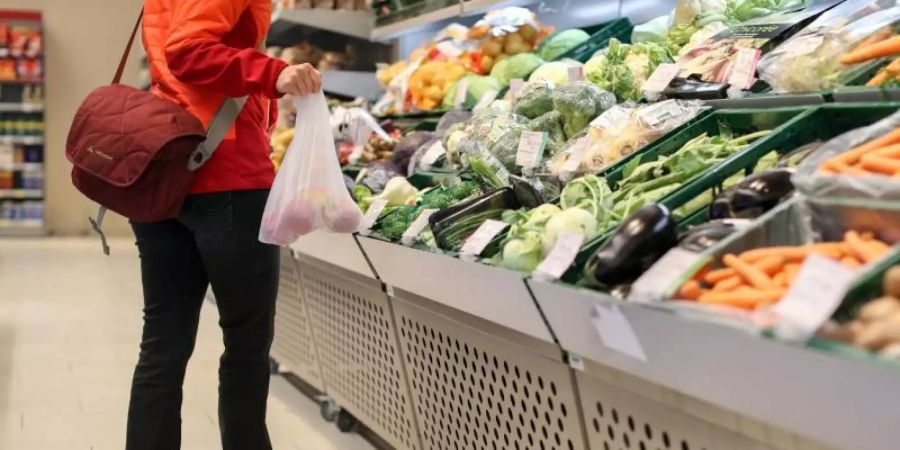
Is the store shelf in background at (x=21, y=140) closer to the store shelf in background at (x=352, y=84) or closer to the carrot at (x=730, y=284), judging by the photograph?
the store shelf in background at (x=352, y=84)

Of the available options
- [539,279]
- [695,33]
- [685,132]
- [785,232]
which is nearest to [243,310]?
[539,279]

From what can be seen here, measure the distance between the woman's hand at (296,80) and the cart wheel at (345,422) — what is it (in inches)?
65.0

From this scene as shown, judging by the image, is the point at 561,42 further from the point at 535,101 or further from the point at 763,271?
the point at 763,271

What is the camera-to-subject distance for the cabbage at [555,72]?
11.1 feet

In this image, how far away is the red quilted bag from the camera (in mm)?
2182

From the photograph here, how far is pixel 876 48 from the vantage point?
2033 millimetres

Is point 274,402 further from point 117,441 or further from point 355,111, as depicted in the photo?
point 355,111

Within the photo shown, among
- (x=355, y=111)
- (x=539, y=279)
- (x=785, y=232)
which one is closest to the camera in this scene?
(x=785, y=232)

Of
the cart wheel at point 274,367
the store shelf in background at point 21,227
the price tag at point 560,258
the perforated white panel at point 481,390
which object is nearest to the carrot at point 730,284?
the price tag at point 560,258

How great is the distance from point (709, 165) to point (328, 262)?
62.0 inches

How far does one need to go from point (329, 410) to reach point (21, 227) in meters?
8.50

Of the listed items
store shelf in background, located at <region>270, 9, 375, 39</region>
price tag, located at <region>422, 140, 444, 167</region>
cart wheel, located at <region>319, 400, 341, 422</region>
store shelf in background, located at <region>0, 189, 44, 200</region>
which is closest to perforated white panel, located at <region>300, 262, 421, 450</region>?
cart wheel, located at <region>319, 400, 341, 422</region>

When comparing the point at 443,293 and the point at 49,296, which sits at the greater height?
the point at 443,293

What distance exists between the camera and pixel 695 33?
2.95 m
